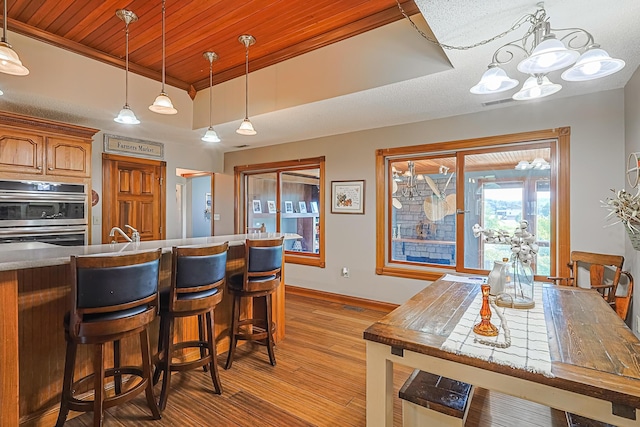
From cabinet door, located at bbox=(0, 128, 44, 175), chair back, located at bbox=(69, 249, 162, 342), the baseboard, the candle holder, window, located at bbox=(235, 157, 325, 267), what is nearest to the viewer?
the candle holder

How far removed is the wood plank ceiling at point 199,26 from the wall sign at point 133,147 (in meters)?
1.30

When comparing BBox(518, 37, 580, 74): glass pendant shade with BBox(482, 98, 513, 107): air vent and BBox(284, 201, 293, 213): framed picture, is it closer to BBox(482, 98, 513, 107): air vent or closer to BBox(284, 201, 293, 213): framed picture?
BBox(482, 98, 513, 107): air vent

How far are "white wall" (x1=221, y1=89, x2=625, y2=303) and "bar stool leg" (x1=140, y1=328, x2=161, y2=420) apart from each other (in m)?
2.99

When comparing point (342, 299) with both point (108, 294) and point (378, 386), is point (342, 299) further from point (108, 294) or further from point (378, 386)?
point (108, 294)

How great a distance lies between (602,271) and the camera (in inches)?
112

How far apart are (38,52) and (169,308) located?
9.66 ft

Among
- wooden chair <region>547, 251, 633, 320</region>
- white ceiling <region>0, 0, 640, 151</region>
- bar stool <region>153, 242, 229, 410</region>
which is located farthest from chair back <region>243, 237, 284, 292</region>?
wooden chair <region>547, 251, 633, 320</region>

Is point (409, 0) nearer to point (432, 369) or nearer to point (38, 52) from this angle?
point (432, 369)

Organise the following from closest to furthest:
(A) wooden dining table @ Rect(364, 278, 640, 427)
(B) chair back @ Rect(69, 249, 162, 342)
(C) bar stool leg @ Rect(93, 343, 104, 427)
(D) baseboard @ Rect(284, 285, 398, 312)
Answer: (A) wooden dining table @ Rect(364, 278, 640, 427), (B) chair back @ Rect(69, 249, 162, 342), (C) bar stool leg @ Rect(93, 343, 104, 427), (D) baseboard @ Rect(284, 285, 398, 312)

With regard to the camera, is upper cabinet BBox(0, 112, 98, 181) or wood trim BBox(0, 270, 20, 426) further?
upper cabinet BBox(0, 112, 98, 181)

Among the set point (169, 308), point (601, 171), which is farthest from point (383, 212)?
point (169, 308)

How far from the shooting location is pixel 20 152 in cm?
328

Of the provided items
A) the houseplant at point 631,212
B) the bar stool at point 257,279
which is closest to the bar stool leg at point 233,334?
the bar stool at point 257,279

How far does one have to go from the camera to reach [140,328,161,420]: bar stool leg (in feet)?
6.36
